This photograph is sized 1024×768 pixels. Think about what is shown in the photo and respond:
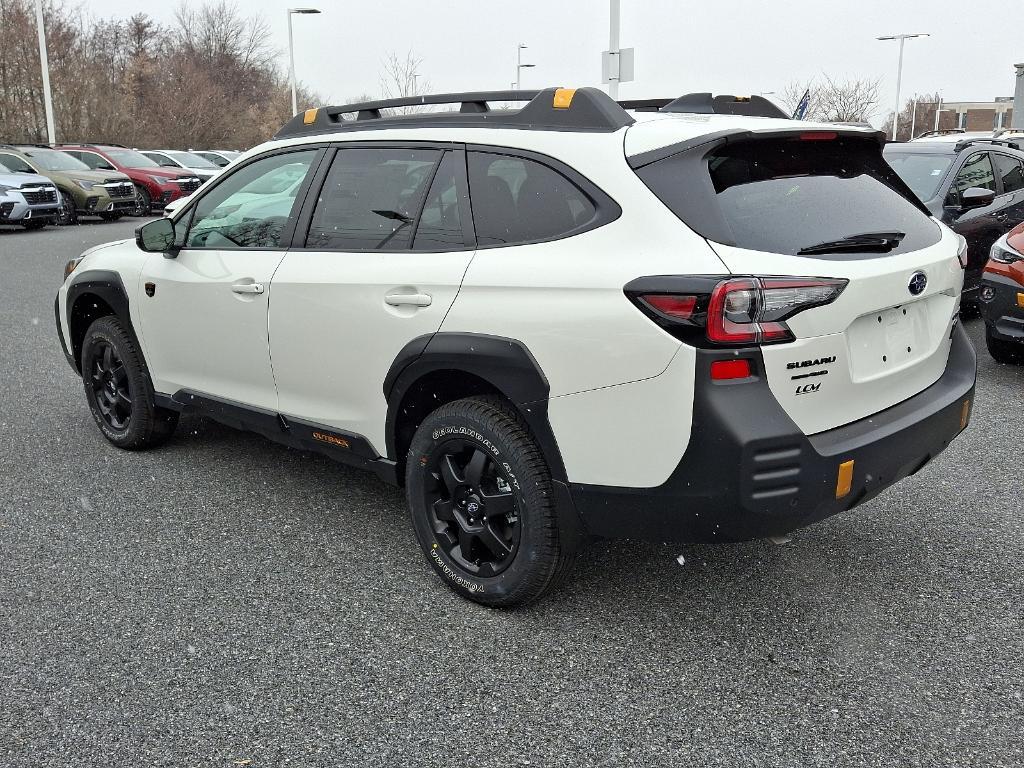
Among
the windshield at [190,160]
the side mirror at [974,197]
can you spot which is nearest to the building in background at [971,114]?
the windshield at [190,160]

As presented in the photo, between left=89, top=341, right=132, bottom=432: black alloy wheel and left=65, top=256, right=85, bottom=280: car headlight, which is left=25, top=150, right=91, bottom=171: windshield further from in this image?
left=89, top=341, right=132, bottom=432: black alloy wheel

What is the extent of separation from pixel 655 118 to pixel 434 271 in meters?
0.93

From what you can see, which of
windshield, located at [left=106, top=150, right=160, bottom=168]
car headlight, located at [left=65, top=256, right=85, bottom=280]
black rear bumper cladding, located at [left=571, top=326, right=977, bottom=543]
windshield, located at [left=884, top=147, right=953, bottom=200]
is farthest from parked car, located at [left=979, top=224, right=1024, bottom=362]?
windshield, located at [left=106, top=150, right=160, bottom=168]

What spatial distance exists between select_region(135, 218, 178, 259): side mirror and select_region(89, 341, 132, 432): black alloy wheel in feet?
2.61

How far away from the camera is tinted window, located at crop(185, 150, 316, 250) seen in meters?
3.96

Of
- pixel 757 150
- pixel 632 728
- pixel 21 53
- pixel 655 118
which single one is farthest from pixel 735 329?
pixel 21 53

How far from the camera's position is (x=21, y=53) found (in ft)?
115

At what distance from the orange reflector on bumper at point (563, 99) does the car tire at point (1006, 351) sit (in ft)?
16.5

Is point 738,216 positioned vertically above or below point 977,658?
above

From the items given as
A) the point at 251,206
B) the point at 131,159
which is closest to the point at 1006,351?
the point at 251,206

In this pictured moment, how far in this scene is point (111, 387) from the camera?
515 cm

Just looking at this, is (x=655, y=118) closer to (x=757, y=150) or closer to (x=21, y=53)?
(x=757, y=150)

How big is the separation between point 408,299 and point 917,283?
5.69 feet

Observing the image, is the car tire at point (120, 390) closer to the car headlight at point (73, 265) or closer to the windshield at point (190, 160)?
the car headlight at point (73, 265)
